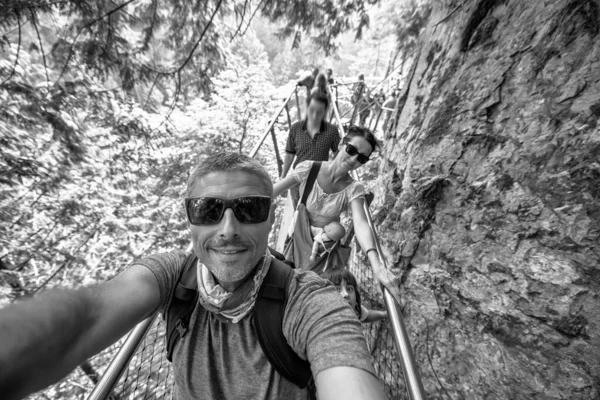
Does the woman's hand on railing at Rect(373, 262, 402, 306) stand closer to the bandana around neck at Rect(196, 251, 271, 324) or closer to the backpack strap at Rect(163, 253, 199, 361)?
the bandana around neck at Rect(196, 251, 271, 324)

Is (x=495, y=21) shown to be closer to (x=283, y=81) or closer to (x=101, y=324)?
(x=101, y=324)

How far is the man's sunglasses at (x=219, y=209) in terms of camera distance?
1.08 meters

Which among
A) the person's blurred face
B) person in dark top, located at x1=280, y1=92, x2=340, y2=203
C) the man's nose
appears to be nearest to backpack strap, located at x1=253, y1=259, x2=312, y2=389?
the man's nose

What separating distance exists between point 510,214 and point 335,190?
1178 mm

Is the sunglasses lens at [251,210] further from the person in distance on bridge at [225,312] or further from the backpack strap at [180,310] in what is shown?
the backpack strap at [180,310]

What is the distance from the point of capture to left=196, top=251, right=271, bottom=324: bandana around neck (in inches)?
39.8

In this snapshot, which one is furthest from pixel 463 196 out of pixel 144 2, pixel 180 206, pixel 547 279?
Result: pixel 180 206

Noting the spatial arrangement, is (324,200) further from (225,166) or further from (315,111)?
(315,111)

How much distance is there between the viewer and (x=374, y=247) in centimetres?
177

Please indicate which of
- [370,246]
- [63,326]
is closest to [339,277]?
[370,246]

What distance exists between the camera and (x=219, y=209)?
1.08 m

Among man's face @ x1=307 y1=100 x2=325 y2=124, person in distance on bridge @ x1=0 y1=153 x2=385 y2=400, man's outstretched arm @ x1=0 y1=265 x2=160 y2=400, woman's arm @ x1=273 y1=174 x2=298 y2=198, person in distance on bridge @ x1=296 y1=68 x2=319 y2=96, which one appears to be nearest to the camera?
man's outstretched arm @ x1=0 y1=265 x2=160 y2=400

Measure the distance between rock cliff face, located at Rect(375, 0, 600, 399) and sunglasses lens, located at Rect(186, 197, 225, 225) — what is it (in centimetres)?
163

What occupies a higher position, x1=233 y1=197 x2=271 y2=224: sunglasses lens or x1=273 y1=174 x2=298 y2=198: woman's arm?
x1=273 y1=174 x2=298 y2=198: woman's arm
